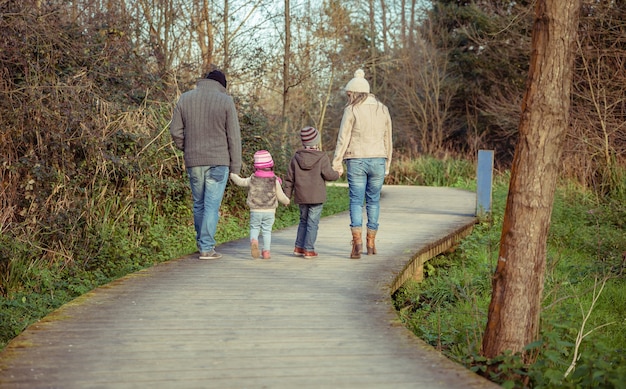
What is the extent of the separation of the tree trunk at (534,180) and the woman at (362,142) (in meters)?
2.98

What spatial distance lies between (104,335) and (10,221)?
4.75 metres

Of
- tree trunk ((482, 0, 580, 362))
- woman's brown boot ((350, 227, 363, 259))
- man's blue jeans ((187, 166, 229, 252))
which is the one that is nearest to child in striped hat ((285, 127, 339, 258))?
woman's brown boot ((350, 227, 363, 259))

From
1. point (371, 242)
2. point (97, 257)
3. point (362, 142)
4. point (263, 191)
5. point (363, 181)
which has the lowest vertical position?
point (97, 257)

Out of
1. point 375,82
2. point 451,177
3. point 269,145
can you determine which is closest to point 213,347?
point 269,145

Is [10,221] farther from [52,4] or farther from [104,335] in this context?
[104,335]

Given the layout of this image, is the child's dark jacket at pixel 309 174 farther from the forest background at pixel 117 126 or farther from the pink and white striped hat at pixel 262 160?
the forest background at pixel 117 126

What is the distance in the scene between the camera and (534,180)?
15.4ft

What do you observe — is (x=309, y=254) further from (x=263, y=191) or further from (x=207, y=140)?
(x=207, y=140)

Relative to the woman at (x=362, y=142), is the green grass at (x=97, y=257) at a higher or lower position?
lower

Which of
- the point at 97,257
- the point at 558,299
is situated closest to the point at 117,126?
the point at 97,257

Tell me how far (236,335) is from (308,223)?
10.5 ft

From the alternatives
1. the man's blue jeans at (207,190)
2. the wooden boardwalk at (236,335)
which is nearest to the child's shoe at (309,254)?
the wooden boardwalk at (236,335)

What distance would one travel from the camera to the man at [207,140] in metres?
7.62

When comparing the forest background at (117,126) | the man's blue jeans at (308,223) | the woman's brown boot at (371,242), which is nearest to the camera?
the man's blue jeans at (308,223)
